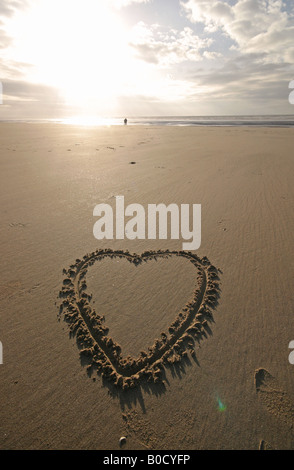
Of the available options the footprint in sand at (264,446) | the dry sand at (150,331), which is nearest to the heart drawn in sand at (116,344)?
the dry sand at (150,331)

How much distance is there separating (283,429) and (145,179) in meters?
4.68

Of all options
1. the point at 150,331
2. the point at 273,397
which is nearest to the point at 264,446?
the point at 273,397

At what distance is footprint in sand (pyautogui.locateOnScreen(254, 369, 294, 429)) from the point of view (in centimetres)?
154

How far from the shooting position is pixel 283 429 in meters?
1.48

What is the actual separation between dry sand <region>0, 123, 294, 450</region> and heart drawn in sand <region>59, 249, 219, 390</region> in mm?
49

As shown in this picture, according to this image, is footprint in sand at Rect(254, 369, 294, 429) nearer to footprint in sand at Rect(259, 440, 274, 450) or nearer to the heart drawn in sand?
footprint in sand at Rect(259, 440, 274, 450)

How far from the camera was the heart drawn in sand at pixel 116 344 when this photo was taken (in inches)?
70.2

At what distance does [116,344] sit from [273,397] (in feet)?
3.71

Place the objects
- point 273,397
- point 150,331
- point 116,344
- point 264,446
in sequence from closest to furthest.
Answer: point 264,446 < point 273,397 < point 116,344 < point 150,331

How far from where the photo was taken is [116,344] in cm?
194

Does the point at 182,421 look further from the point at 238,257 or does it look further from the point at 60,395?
the point at 238,257

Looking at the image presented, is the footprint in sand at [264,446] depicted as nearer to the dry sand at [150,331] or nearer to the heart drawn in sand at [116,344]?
the dry sand at [150,331]

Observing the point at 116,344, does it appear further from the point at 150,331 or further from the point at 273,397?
the point at 273,397
